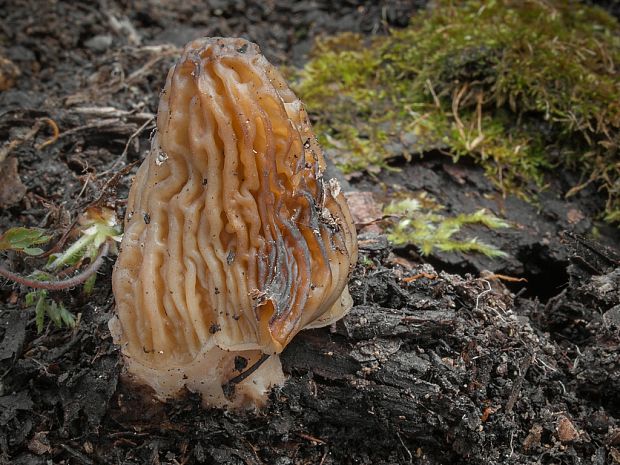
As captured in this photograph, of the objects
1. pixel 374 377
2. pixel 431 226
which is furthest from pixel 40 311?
pixel 431 226

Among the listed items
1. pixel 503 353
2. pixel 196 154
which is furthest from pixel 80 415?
pixel 503 353

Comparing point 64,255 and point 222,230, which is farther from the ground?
point 222,230

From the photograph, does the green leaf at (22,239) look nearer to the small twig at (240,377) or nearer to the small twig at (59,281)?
the small twig at (59,281)

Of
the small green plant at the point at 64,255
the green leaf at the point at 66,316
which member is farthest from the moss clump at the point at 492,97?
the green leaf at the point at 66,316

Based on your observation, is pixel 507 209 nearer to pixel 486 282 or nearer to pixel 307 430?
pixel 486 282

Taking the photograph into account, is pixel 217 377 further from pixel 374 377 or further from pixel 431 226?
pixel 431 226

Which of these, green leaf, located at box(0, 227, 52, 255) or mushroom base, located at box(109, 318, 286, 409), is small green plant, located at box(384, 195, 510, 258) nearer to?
mushroom base, located at box(109, 318, 286, 409)
